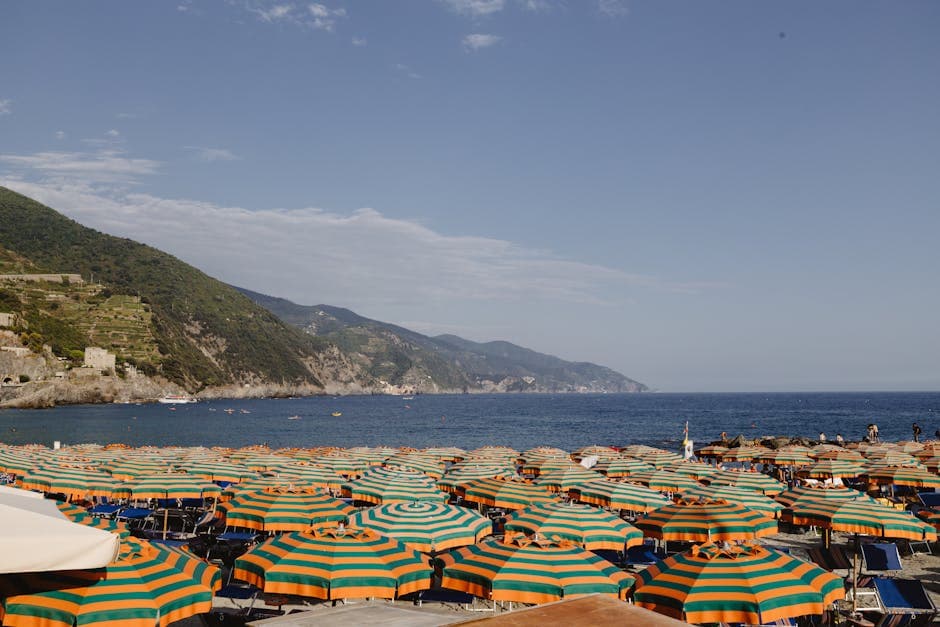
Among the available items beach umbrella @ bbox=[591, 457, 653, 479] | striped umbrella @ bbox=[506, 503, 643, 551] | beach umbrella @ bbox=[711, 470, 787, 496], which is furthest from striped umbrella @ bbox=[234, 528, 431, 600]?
beach umbrella @ bbox=[591, 457, 653, 479]

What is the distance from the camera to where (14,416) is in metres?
88.8

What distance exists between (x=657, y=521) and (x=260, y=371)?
594 ft

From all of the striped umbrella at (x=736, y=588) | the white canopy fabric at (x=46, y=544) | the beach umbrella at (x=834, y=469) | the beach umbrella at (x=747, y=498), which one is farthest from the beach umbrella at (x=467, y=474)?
the white canopy fabric at (x=46, y=544)

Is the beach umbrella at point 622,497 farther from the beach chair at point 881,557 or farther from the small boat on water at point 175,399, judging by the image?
the small boat on water at point 175,399

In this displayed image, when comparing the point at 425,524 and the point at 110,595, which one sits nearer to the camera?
the point at 110,595

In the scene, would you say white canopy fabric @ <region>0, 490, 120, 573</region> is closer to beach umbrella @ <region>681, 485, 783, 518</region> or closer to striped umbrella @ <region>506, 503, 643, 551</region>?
striped umbrella @ <region>506, 503, 643, 551</region>

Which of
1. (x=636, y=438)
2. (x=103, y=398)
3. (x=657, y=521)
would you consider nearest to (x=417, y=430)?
(x=636, y=438)

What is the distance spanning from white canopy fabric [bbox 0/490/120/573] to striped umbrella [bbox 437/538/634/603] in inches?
180

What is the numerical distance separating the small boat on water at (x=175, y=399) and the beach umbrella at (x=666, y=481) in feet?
402

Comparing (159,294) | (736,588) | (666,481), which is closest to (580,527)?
(736,588)

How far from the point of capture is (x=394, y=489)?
17562 mm

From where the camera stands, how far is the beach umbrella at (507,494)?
1719cm

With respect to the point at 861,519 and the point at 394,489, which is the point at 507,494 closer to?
the point at 394,489

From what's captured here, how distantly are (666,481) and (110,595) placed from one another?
16.3 metres
